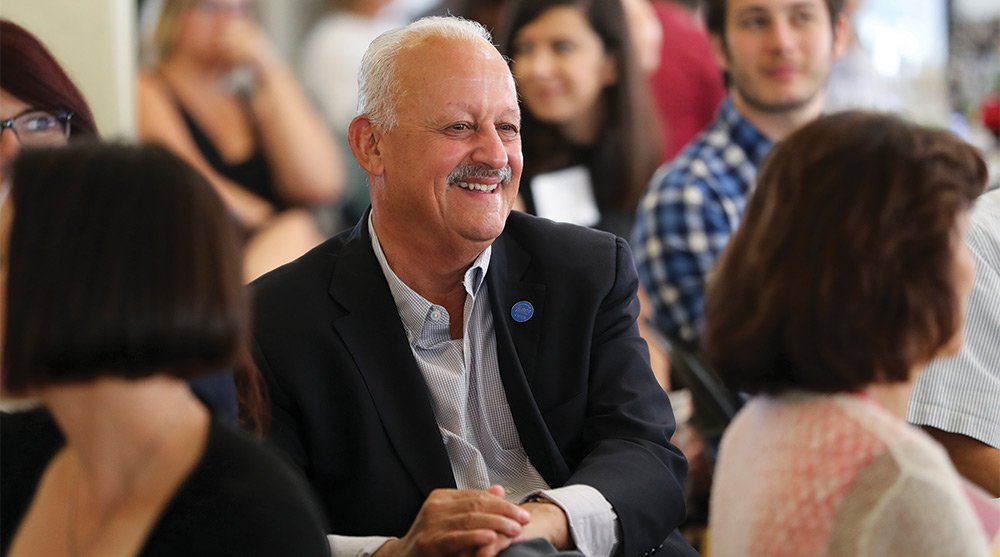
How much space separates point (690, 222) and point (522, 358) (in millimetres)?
1342

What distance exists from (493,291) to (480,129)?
301 mm

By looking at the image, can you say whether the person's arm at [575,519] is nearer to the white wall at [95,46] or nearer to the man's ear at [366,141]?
the man's ear at [366,141]

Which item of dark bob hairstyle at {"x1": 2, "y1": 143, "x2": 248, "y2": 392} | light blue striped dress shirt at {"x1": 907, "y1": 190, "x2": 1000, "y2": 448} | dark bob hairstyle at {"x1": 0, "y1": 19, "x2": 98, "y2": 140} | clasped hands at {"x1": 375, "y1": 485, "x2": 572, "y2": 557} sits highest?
dark bob hairstyle at {"x1": 2, "y1": 143, "x2": 248, "y2": 392}

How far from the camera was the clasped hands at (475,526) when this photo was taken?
1.75 meters

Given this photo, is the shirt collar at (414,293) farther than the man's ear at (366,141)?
No

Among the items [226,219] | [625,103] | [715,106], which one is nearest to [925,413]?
[226,219]

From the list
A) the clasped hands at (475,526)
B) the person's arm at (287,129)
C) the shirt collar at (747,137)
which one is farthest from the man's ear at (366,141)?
the person's arm at (287,129)

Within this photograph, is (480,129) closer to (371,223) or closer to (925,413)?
(371,223)

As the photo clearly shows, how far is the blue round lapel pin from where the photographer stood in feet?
6.99

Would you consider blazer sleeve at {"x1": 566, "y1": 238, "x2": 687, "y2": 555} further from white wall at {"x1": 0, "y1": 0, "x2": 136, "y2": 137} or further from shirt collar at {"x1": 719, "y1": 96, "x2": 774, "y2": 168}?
white wall at {"x1": 0, "y1": 0, "x2": 136, "y2": 137}

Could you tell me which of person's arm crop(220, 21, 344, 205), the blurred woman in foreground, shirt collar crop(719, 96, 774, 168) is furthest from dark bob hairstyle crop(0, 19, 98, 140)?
person's arm crop(220, 21, 344, 205)

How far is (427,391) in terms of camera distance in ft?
6.76

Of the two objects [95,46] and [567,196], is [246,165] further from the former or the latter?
[567,196]

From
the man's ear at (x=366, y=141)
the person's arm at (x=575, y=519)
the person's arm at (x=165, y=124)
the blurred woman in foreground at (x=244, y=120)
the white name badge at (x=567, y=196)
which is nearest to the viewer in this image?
the person's arm at (x=575, y=519)
